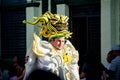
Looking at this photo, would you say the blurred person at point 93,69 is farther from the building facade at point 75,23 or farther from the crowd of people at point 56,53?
the building facade at point 75,23

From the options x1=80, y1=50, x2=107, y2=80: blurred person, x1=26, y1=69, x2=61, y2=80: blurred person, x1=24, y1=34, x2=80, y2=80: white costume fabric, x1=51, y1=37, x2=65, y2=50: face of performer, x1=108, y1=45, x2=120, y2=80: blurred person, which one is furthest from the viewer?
x1=80, y1=50, x2=107, y2=80: blurred person

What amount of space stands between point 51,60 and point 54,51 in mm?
198

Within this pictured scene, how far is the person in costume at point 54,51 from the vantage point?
219 inches

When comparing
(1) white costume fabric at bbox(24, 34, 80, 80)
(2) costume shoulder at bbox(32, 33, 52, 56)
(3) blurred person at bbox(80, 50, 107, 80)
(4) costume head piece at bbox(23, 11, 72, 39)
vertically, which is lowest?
(3) blurred person at bbox(80, 50, 107, 80)

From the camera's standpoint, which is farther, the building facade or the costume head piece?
the building facade

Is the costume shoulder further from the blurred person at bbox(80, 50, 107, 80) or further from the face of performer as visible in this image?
the blurred person at bbox(80, 50, 107, 80)

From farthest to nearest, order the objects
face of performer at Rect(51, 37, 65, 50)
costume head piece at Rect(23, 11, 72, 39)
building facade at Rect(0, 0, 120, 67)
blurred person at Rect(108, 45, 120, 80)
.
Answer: building facade at Rect(0, 0, 120, 67) → blurred person at Rect(108, 45, 120, 80) → costume head piece at Rect(23, 11, 72, 39) → face of performer at Rect(51, 37, 65, 50)

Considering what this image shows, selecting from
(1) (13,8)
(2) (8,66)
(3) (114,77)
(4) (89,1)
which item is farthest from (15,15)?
(3) (114,77)

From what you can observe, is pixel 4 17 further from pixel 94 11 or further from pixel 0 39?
pixel 94 11

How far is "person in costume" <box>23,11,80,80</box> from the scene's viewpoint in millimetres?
5555

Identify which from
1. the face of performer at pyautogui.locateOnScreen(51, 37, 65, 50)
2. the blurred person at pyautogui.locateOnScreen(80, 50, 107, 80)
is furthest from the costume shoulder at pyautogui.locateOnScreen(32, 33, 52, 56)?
the blurred person at pyautogui.locateOnScreen(80, 50, 107, 80)

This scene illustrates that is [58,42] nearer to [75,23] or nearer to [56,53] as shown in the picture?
[56,53]

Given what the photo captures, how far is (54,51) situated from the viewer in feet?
19.0

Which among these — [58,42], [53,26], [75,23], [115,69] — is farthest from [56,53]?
[75,23]
